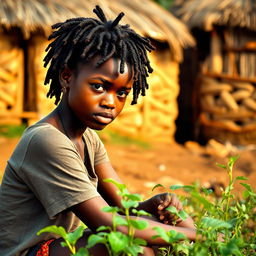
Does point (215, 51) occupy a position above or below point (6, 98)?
above

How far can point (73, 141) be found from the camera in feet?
7.21

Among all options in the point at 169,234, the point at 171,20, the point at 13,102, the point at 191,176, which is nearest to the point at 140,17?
the point at 171,20

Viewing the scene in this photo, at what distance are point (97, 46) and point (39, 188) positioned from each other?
59cm

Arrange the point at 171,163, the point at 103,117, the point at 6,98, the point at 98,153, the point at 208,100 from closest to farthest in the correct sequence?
the point at 103,117 → the point at 98,153 → the point at 171,163 → the point at 6,98 → the point at 208,100

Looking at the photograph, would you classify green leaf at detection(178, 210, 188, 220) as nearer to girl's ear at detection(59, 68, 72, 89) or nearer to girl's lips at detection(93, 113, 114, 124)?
girl's lips at detection(93, 113, 114, 124)

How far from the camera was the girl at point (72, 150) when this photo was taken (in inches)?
75.4

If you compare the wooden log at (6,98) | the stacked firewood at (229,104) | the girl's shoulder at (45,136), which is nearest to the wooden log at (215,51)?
the stacked firewood at (229,104)

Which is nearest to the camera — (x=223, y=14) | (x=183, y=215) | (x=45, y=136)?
(x=183, y=215)

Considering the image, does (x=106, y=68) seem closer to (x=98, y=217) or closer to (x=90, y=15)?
→ (x=98, y=217)

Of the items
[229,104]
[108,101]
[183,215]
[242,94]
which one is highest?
[108,101]

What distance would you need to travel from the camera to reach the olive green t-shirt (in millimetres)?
1913

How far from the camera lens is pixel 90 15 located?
718 cm

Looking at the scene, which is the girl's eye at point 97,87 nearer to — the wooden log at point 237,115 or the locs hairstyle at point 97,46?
the locs hairstyle at point 97,46

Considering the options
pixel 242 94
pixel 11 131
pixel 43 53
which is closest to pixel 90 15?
pixel 43 53
